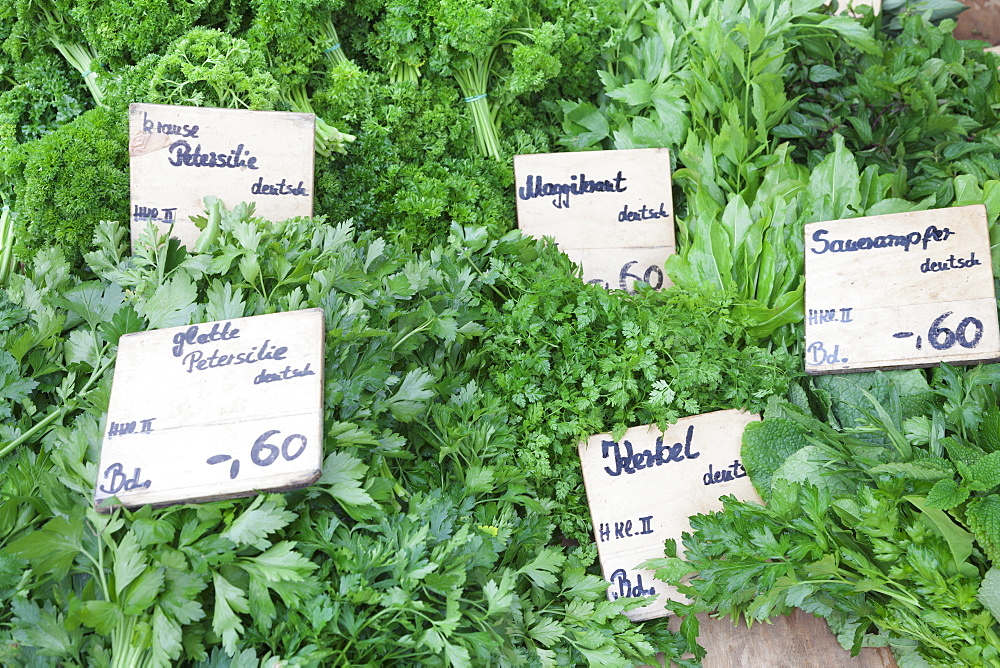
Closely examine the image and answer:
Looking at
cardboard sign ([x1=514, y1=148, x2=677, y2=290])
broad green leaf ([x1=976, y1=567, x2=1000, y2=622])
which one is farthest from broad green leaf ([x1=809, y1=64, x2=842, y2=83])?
broad green leaf ([x1=976, y1=567, x2=1000, y2=622])

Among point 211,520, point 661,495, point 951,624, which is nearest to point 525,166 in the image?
point 661,495

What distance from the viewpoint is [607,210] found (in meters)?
1.58

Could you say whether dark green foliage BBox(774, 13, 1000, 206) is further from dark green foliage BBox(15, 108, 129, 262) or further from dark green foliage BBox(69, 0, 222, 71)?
dark green foliage BBox(15, 108, 129, 262)

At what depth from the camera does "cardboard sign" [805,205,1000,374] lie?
Answer: 130 centimetres

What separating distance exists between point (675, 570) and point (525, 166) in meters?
0.95

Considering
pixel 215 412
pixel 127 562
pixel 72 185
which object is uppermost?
pixel 72 185

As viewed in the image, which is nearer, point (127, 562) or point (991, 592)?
point (127, 562)

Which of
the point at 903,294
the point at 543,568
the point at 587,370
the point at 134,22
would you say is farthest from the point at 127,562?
the point at 903,294

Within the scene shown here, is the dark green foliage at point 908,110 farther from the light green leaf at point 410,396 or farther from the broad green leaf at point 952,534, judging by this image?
the light green leaf at point 410,396

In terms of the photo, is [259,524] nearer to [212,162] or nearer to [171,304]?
[171,304]

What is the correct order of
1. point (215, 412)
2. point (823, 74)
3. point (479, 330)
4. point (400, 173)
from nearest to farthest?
point (215, 412), point (479, 330), point (400, 173), point (823, 74)

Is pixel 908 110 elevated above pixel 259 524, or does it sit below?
above

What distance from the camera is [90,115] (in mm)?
1336

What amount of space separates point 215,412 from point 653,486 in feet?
2.58
